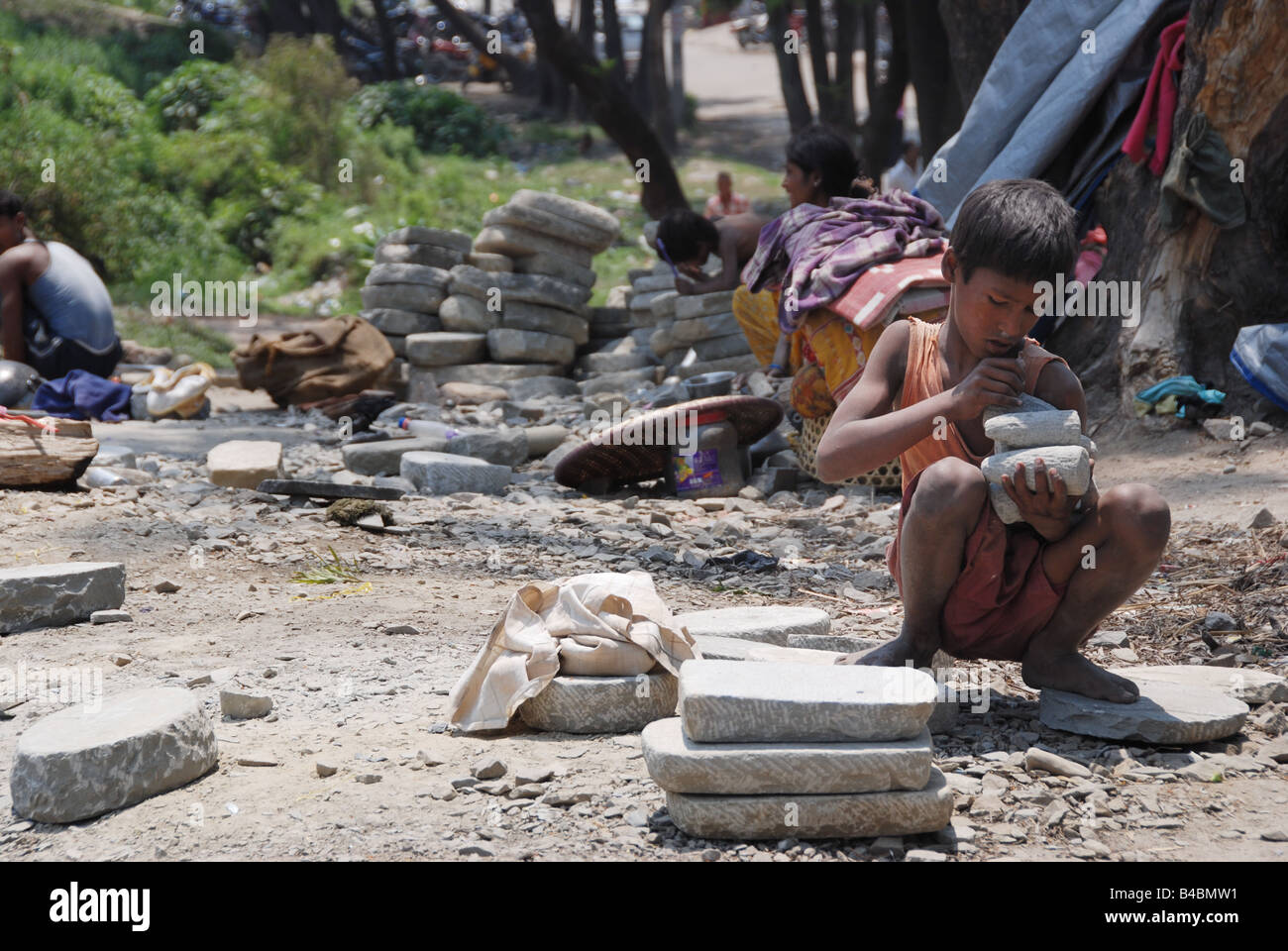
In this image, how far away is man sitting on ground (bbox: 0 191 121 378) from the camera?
7465 millimetres

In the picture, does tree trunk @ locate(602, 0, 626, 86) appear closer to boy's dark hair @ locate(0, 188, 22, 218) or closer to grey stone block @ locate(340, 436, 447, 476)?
boy's dark hair @ locate(0, 188, 22, 218)

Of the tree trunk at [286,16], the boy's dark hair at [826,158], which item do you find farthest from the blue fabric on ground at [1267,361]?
the tree trunk at [286,16]

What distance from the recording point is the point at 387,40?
25.6m

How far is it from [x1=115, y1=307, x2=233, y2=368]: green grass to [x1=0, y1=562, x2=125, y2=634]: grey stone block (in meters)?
7.03

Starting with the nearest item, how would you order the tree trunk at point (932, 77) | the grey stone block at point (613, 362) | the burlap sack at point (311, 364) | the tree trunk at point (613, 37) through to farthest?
the burlap sack at point (311, 364), the grey stone block at point (613, 362), the tree trunk at point (932, 77), the tree trunk at point (613, 37)

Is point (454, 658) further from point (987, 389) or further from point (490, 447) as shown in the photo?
point (490, 447)

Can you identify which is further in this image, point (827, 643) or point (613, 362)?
point (613, 362)

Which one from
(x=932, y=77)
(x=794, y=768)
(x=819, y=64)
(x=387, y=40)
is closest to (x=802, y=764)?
(x=794, y=768)

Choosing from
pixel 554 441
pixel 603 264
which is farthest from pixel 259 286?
pixel 554 441

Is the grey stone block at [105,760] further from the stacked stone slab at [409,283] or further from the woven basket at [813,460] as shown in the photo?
the stacked stone slab at [409,283]

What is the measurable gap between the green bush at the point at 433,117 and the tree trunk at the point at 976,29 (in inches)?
539

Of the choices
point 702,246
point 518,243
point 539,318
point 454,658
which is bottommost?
point 454,658

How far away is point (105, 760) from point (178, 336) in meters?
9.69

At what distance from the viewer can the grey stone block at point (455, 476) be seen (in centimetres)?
620
